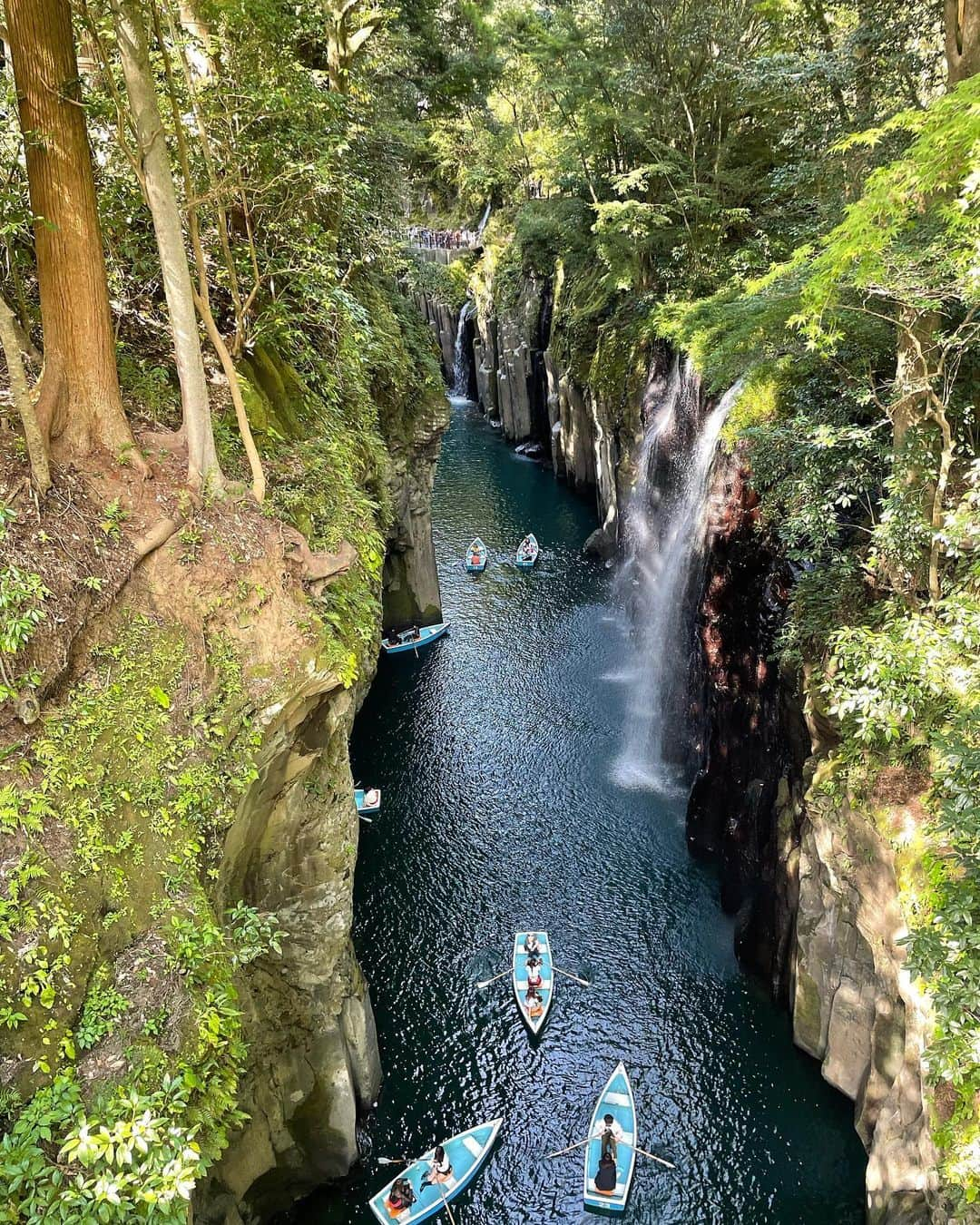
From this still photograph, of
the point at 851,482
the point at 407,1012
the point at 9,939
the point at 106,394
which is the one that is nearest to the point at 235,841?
the point at 9,939

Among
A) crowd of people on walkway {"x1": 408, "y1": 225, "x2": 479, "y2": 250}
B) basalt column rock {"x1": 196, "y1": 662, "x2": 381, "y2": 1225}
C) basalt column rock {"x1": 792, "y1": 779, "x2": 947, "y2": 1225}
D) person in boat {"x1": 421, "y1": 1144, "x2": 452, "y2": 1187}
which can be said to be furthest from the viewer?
crowd of people on walkway {"x1": 408, "y1": 225, "x2": 479, "y2": 250}

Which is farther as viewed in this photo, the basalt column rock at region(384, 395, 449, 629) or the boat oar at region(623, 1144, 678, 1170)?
the basalt column rock at region(384, 395, 449, 629)

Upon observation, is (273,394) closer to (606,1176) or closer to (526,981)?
(526,981)

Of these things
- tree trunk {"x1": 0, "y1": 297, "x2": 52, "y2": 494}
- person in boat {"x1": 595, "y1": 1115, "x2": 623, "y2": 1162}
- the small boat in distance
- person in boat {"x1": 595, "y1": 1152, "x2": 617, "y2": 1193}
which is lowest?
person in boat {"x1": 595, "y1": 1152, "x2": 617, "y2": 1193}

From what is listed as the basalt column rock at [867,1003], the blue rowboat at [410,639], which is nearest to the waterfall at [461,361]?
the blue rowboat at [410,639]

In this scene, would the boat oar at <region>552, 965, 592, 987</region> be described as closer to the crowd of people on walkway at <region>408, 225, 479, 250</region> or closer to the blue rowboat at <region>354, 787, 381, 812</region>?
the blue rowboat at <region>354, 787, 381, 812</region>

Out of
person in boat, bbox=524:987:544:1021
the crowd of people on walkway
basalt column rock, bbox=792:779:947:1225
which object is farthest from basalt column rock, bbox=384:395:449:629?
the crowd of people on walkway

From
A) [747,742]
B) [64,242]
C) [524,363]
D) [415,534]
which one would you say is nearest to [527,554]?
[415,534]
